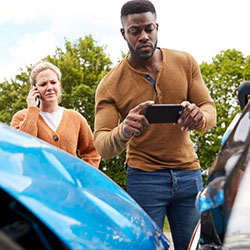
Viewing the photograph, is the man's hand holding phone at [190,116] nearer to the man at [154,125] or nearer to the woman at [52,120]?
the man at [154,125]

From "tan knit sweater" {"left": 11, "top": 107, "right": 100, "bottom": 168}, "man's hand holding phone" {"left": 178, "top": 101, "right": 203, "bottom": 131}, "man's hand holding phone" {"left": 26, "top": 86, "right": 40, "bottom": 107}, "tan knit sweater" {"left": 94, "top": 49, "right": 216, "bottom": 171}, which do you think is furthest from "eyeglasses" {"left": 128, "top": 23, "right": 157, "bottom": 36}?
"man's hand holding phone" {"left": 26, "top": 86, "right": 40, "bottom": 107}

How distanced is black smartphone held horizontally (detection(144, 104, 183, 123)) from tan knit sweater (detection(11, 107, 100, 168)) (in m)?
1.29

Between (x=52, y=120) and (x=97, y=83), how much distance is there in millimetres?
13853

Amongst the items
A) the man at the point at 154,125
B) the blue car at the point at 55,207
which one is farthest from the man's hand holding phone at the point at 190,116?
the blue car at the point at 55,207

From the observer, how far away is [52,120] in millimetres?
3529

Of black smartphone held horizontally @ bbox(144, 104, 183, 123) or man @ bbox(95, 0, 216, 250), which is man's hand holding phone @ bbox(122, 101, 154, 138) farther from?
man @ bbox(95, 0, 216, 250)

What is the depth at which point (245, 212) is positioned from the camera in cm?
100

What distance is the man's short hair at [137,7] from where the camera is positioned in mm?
2645

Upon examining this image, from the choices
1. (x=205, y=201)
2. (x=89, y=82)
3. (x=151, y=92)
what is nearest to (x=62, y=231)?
(x=205, y=201)

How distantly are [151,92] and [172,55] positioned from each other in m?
0.36

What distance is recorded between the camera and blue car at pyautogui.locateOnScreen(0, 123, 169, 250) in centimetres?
93

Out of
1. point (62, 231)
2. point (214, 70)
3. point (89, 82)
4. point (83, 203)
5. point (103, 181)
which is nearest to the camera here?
point (62, 231)

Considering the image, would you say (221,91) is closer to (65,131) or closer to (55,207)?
(65,131)

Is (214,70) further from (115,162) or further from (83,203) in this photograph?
(83,203)
